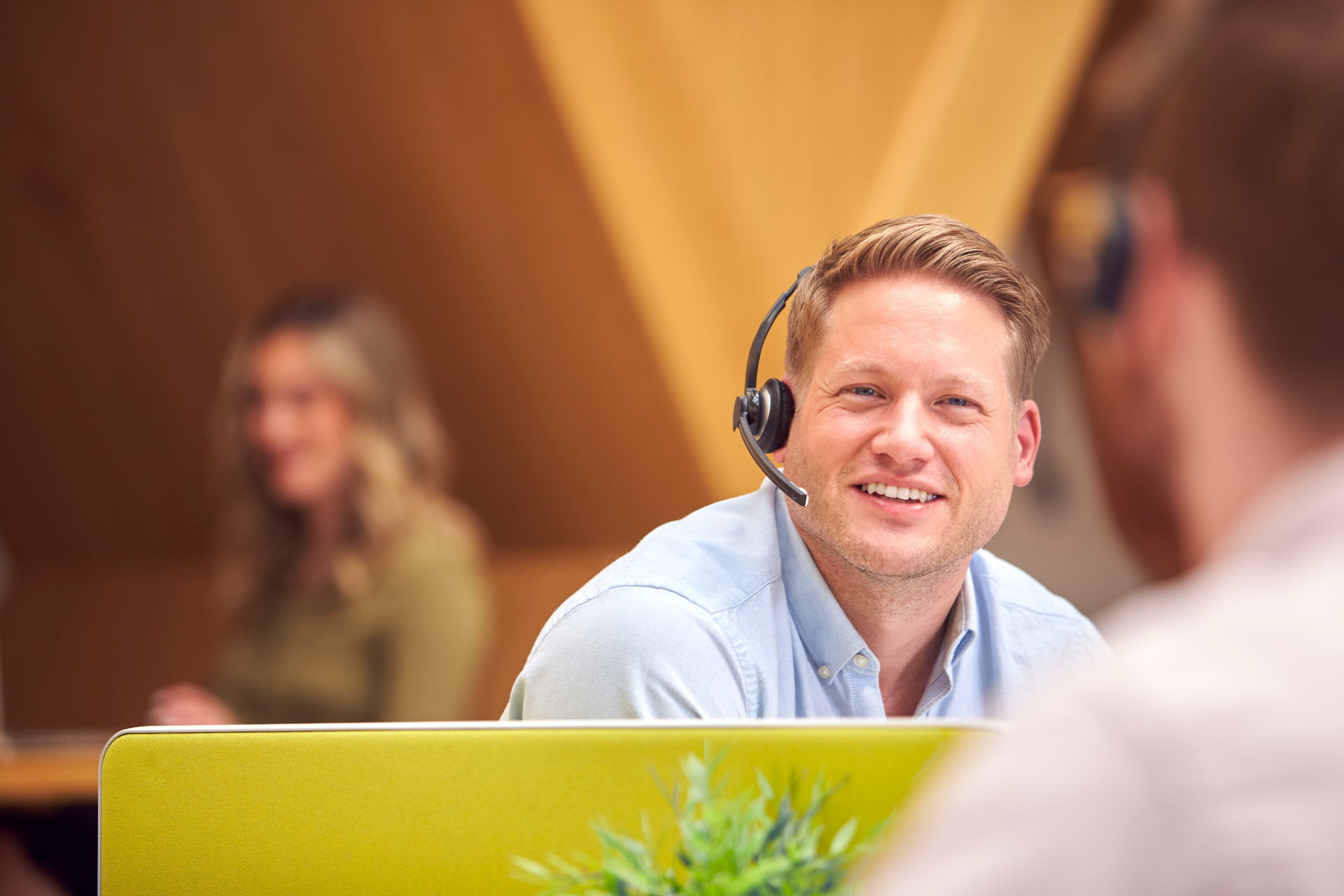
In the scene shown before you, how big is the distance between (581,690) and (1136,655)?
608 mm

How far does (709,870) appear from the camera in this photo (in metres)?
0.60

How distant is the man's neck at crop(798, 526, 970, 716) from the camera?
3.38 ft

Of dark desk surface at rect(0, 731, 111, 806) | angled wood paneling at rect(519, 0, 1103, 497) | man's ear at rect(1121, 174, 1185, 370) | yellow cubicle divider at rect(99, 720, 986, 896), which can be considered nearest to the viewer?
man's ear at rect(1121, 174, 1185, 370)

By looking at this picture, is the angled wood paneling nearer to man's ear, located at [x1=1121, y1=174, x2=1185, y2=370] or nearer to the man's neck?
the man's neck

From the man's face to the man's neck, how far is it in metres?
0.02

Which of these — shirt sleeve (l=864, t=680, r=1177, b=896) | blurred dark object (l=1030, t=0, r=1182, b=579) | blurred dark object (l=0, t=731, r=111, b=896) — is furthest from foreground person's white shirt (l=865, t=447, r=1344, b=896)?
blurred dark object (l=0, t=731, r=111, b=896)

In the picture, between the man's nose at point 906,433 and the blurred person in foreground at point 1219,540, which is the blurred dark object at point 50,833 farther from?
the blurred person in foreground at point 1219,540

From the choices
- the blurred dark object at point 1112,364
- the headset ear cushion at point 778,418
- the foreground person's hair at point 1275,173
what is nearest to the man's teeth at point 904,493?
the headset ear cushion at point 778,418

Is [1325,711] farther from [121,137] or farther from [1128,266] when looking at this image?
[121,137]

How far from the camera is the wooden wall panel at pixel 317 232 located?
8.52ft

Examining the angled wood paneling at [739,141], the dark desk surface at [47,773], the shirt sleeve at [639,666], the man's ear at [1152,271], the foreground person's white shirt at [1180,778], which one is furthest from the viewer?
the angled wood paneling at [739,141]

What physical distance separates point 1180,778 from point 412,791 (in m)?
0.54

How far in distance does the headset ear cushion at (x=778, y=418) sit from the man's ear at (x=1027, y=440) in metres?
0.17

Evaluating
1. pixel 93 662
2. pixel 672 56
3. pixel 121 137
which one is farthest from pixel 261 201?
pixel 93 662
